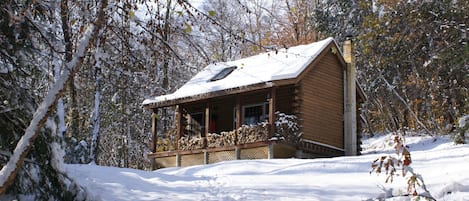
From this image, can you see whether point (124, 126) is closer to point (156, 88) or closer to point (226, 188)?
point (156, 88)

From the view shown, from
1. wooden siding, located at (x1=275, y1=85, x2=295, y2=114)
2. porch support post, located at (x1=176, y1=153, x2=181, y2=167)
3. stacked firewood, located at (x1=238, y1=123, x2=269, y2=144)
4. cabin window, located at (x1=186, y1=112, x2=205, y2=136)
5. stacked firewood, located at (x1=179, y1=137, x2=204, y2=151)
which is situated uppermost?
wooden siding, located at (x1=275, y1=85, x2=295, y2=114)

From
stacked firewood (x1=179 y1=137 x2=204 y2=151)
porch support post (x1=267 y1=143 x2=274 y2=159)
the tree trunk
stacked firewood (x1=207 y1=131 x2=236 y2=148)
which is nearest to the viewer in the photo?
the tree trunk

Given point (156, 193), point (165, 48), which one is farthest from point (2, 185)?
point (156, 193)

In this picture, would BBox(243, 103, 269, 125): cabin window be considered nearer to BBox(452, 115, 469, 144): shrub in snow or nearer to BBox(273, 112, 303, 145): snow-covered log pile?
BBox(273, 112, 303, 145): snow-covered log pile

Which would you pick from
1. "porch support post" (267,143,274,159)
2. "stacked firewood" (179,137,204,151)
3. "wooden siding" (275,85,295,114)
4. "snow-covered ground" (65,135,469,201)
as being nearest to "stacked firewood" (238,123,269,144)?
A: "porch support post" (267,143,274,159)

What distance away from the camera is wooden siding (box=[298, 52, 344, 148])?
64.6 ft

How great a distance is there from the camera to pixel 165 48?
22.3ft

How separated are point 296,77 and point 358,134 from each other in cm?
526

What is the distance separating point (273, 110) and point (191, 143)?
4.46 metres

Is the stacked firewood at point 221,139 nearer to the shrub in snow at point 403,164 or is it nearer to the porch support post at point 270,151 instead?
the porch support post at point 270,151

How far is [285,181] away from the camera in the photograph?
1100 centimetres

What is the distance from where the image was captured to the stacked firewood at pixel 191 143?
21244mm

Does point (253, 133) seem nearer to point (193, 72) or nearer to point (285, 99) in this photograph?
point (285, 99)

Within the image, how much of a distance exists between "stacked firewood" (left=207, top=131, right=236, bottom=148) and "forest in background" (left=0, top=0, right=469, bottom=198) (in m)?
2.94
